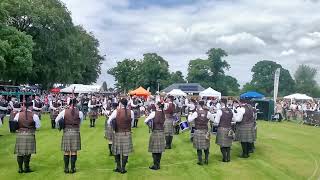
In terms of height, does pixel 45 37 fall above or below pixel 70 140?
above

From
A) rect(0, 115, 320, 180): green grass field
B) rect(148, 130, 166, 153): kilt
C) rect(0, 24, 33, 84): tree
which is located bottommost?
rect(0, 115, 320, 180): green grass field

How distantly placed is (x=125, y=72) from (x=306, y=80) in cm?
4031

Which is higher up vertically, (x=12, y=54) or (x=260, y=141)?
(x=12, y=54)

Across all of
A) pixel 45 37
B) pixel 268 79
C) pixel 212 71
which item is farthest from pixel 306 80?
pixel 45 37

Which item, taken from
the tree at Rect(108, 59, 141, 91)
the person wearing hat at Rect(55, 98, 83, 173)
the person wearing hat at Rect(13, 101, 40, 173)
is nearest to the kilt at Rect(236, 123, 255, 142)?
the person wearing hat at Rect(55, 98, 83, 173)

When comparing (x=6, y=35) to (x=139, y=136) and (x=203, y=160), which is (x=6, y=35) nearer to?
(x=139, y=136)

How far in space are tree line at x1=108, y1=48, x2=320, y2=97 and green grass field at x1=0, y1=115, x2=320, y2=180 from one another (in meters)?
69.7

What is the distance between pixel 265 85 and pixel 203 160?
278ft

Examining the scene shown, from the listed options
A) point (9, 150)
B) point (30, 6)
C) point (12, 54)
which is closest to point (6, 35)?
point (12, 54)

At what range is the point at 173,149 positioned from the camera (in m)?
15.7

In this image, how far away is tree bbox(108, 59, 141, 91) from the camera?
91375mm

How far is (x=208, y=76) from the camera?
9175 centimetres

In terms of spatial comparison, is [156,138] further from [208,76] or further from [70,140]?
A: [208,76]

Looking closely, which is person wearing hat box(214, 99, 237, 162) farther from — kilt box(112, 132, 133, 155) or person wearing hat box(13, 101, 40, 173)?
person wearing hat box(13, 101, 40, 173)
